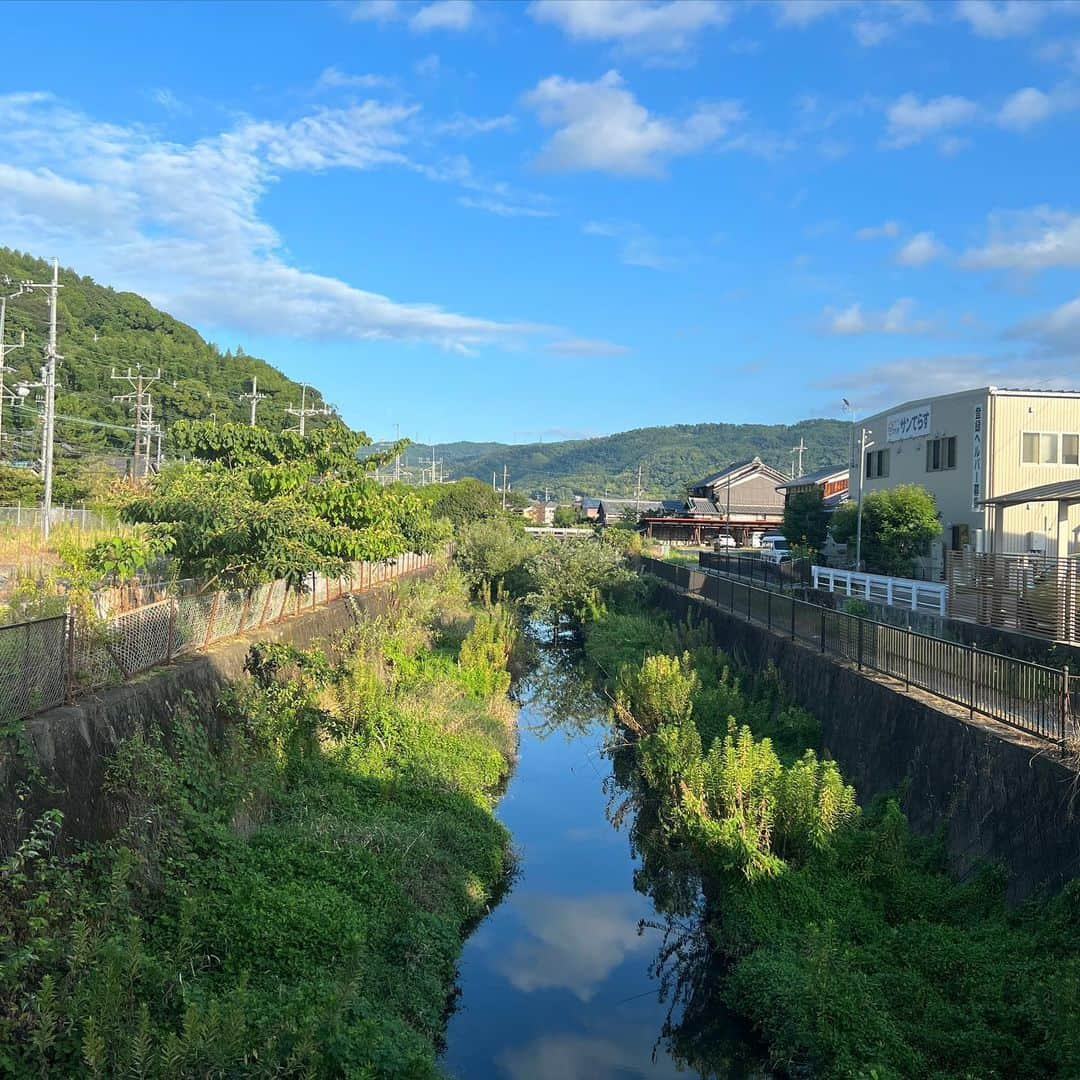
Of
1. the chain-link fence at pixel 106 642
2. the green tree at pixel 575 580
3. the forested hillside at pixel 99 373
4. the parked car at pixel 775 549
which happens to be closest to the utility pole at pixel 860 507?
the green tree at pixel 575 580

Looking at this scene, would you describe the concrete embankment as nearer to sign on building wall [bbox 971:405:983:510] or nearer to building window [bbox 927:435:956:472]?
sign on building wall [bbox 971:405:983:510]

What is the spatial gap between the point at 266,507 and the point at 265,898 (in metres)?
6.91

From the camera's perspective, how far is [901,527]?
30875 mm

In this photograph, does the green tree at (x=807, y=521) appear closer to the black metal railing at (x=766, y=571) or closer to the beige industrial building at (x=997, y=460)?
the black metal railing at (x=766, y=571)

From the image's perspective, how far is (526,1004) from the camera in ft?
31.1

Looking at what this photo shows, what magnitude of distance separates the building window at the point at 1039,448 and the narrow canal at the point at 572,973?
19.5m

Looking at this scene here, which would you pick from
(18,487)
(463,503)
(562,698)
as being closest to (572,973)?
(562,698)

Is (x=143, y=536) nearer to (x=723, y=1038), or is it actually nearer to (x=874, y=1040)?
(x=723, y=1038)

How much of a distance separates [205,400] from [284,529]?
62.7m

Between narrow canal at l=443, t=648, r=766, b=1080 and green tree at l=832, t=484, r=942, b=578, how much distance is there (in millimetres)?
18459

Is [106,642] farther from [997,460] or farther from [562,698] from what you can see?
[997,460]

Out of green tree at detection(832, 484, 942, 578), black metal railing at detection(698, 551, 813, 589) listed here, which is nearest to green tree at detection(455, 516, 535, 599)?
black metal railing at detection(698, 551, 813, 589)

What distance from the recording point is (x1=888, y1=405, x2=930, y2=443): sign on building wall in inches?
1280

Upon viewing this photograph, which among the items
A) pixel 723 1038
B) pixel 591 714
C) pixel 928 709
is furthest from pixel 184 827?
pixel 591 714
